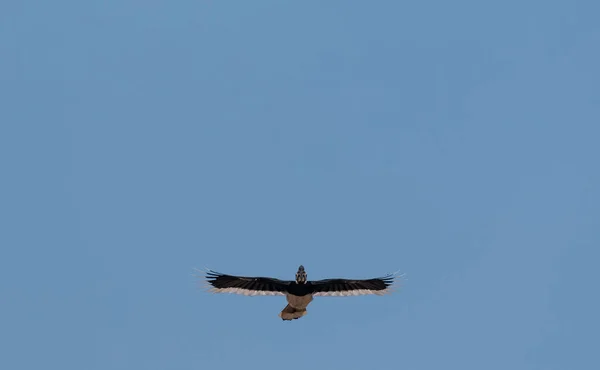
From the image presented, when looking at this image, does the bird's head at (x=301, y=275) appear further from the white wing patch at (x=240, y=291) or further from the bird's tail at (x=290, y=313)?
the white wing patch at (x=240, y=291)

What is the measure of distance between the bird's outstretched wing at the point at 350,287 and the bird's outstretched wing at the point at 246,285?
2.32 metres

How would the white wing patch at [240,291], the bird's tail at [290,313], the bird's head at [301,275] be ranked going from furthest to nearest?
the white wing patch at [240,291] → the bird's head at [301,275] → the bird's tail at [290,313]

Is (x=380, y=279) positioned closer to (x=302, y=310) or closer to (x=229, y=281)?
(x=302, y=310)

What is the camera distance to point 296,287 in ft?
148

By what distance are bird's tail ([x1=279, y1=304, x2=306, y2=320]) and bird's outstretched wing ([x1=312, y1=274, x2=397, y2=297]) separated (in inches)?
72.1

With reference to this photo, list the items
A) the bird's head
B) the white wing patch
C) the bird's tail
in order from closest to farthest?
1. the bird's tail
2. the bird's head
3. the white wing patch

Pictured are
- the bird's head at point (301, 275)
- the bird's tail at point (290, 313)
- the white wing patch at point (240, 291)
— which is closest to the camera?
the bird's tail at point (290, 313)

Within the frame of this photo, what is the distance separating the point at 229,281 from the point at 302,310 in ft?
18.1

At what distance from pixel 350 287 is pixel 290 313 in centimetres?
500

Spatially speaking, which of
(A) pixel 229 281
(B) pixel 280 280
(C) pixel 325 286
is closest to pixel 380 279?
(C) pixel 325 286

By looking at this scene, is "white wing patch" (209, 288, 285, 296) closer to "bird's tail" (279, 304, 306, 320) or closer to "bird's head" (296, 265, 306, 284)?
"bird's tail" (279, 304, 306, 320)

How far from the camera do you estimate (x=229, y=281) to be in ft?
154

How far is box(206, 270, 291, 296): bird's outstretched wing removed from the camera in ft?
150

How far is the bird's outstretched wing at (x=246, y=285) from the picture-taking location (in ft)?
150
